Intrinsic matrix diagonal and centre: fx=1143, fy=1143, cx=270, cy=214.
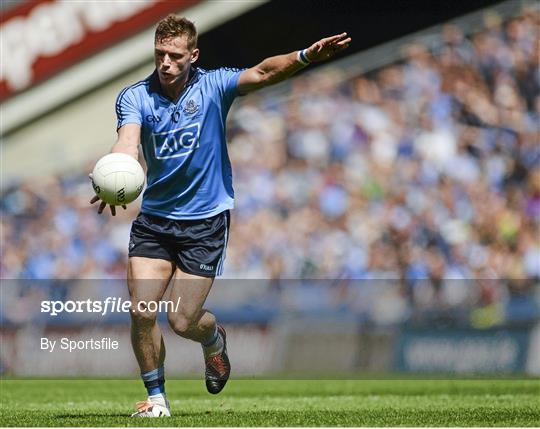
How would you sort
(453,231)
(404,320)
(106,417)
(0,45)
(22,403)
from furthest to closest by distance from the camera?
1. (0,45)
2. (453,231)
3. (404,320)
4. (22,403)
5. (106,417)

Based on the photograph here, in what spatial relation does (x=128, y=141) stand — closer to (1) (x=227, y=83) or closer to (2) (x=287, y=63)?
(1) (x=227, y=83)

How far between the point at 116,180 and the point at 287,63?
48.6 inches

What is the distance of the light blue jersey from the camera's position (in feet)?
23.1

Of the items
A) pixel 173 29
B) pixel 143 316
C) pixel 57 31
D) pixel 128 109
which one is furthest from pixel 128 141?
pixel 57 31

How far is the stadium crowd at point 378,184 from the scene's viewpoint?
16.1 metres

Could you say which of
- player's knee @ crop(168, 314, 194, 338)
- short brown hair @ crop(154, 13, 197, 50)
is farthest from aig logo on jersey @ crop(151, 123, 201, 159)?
player's knee @ crop(168, 314, 194, 338)

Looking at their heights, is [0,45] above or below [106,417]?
above

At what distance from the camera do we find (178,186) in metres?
7.12

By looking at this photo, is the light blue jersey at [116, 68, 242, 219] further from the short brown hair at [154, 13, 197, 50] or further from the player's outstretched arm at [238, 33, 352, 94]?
the short brown hair at [154, 13, 197, 50]

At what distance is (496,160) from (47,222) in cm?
683

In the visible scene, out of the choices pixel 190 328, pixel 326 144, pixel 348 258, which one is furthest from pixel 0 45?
pixel 190 328

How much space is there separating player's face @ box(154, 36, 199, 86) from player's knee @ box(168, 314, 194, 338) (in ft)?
4.71

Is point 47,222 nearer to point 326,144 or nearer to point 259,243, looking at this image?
point 259,243

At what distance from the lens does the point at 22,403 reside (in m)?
8.73
